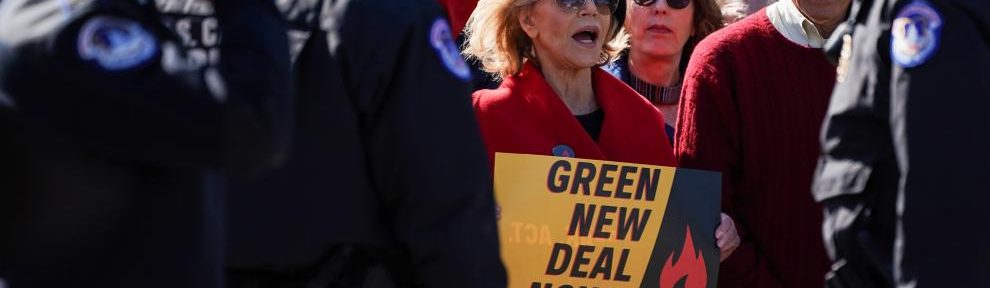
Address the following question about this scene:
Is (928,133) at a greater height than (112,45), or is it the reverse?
(112,45)

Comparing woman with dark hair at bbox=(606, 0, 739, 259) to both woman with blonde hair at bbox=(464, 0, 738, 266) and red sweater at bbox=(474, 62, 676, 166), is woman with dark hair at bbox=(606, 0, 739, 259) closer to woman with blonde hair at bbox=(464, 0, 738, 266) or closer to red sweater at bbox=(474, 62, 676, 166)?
woman with blonde hair at bbox=(464, 0, 738, 266)

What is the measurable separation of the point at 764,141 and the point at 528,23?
0.96 meters

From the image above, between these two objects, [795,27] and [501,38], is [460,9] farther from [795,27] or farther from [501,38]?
[795,27]

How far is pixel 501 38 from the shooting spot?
18.7ft

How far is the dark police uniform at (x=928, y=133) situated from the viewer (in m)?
3.31

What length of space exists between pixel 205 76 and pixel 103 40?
0.16m

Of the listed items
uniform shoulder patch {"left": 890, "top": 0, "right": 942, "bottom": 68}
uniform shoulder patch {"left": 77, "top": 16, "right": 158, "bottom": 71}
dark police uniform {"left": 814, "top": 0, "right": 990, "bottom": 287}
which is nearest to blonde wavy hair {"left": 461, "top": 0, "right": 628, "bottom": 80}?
dark police uniform {"left": 814, "top": 0, "right": 990, "bottom": 287}

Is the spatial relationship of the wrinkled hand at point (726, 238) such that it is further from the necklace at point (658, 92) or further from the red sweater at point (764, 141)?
the necklace at point (658, 92)

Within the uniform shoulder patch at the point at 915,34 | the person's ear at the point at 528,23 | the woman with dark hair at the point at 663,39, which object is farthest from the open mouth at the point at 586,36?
the uniform shoulder patch at the point at 915,34

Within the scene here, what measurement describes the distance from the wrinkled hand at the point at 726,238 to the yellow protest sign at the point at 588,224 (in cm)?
3

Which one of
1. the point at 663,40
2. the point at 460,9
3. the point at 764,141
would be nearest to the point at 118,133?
the point at 764,141

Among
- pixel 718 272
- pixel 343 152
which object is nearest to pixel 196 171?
pixel 343 152

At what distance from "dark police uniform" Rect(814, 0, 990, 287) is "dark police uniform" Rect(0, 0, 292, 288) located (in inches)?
53.4

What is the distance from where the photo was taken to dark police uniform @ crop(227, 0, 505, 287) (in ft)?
10.6
